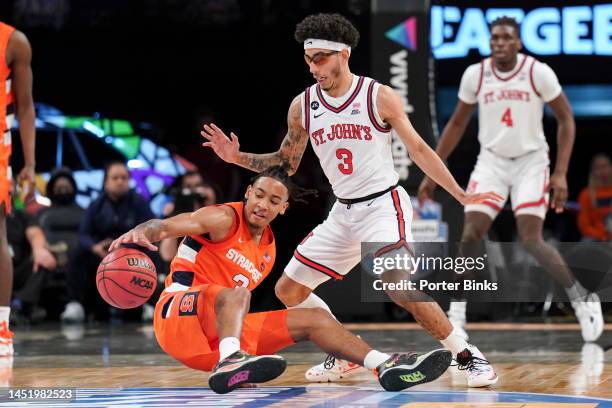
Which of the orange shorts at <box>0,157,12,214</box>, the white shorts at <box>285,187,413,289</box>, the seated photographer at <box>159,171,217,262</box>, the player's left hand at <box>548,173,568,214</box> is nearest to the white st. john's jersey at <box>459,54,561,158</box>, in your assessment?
the player's left hand at <box>548,173,568,214</box>

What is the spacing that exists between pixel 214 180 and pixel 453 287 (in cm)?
382

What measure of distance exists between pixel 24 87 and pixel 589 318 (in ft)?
12.8

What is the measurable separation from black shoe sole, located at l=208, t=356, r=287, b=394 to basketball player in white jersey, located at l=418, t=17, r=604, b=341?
10.1ft

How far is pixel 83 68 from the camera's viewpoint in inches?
492

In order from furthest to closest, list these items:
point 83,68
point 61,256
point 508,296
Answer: point 83,68
point 61,256
point 508,296

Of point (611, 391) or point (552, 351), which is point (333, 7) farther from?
point (611, 391)

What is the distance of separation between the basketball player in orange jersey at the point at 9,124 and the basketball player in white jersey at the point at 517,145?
270cm

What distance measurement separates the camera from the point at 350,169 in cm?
573

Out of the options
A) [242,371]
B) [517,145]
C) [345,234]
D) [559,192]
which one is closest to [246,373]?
[242,371]

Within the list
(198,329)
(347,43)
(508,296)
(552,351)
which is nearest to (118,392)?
(198,329)

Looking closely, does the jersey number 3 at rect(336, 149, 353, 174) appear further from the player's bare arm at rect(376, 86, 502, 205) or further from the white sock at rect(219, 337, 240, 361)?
the white sock at rect(219, 337, 240, 361)

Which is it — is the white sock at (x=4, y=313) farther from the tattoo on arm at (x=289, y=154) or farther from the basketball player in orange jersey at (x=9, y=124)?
the tattoo on arm at (x=289, y=154)

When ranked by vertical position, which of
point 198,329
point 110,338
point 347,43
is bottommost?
point 110,338

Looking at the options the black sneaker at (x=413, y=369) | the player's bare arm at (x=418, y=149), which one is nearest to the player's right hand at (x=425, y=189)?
the player's bare arm at (x=418, y=149)
